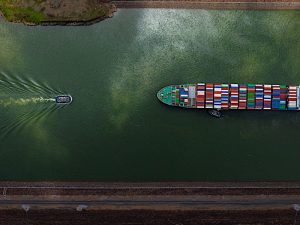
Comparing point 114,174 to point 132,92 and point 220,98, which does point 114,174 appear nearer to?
point 132,92

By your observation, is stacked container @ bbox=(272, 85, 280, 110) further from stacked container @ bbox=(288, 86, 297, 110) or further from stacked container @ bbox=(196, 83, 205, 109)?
stacked container @ bbox=(196, 83, 205, 109)

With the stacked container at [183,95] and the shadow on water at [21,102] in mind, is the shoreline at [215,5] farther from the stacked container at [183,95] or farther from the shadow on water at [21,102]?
the shadow on water at [21,102]

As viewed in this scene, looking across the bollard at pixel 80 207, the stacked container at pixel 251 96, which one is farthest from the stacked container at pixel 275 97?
the bollard at pixel 80 207

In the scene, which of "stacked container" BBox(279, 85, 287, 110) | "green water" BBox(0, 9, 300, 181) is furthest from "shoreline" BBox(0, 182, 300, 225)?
"stacked container" BBox(279, 85, 287, 110)

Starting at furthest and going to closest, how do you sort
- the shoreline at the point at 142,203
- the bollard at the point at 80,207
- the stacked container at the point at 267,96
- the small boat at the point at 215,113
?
the small boat at the point at 215,113 → the stacked container at the point at 267,96 → the shoreline at the point at 142,203 → the bollard at the point at 80,207

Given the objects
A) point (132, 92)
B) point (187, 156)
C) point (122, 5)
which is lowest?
point (187, 156)

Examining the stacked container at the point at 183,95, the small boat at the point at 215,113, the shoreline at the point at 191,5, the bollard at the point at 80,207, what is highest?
the shoreline at the point at 191,5

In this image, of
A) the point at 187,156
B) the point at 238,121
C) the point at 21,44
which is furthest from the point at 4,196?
the point at 238,121
